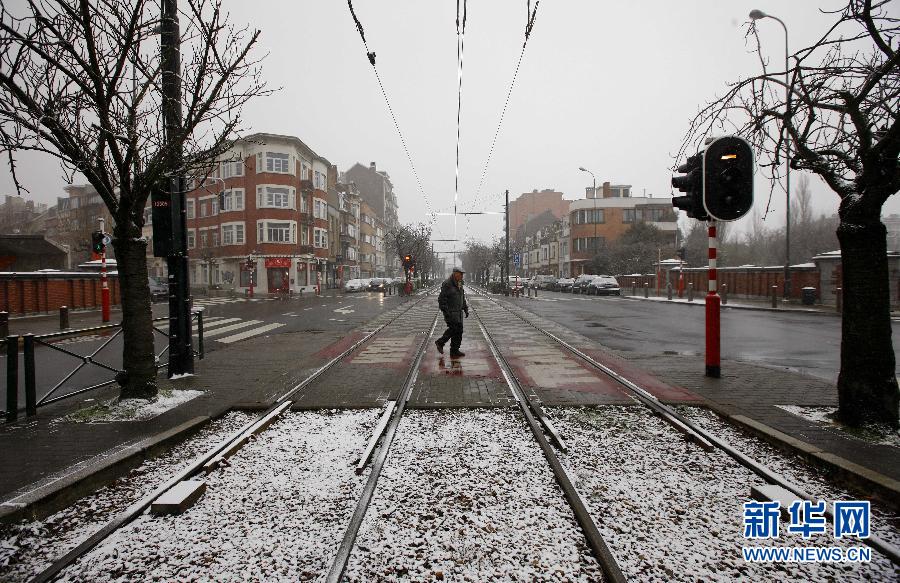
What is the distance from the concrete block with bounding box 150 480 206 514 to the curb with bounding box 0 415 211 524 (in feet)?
2.25

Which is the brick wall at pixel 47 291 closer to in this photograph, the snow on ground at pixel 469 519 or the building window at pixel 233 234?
the snow on ground at pixel 469 519

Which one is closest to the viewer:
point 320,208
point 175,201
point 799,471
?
point 799,471

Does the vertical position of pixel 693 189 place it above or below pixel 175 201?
above

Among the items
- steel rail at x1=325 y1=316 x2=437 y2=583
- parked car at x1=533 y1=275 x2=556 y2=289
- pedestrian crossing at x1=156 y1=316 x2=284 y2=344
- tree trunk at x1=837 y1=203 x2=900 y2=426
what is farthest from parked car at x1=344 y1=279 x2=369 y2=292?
tree trunk at x1=837 y1=203 x2=900 y2=426

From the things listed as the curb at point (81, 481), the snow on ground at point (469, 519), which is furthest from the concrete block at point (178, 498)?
the snow on ground at point (469, 519)

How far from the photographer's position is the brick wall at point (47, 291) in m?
17.9

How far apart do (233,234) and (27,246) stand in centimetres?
1831

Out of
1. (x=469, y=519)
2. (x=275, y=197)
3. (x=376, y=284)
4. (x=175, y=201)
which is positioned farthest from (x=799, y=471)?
(x=376, y=284)

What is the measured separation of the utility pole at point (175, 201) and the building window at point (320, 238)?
4456cm

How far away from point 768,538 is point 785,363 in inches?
288

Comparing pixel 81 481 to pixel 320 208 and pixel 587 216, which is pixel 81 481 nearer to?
pixel 320 208

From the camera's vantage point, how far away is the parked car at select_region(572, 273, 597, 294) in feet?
141

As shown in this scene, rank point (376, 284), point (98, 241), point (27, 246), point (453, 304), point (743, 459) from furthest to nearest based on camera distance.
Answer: point (376, 284) < point (27, 246) < point (98, 241) < point (453, 304) < point (743, 459)

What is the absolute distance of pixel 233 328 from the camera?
14836 millimetres
